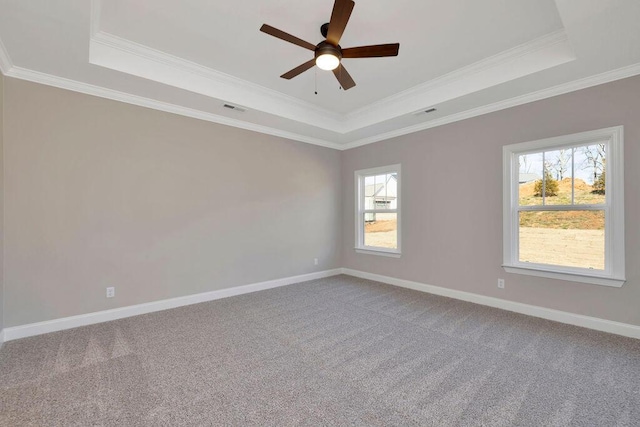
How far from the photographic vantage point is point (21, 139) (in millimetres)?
2906

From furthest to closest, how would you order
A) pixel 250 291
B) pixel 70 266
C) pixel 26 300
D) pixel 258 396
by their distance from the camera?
pixel 250 291, pixel 70 266, pixel 26 300, pixel 258 396

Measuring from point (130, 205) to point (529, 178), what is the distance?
4.98m

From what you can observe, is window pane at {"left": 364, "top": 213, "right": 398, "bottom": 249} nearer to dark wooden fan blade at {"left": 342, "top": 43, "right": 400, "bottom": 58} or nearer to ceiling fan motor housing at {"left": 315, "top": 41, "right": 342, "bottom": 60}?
dark wooden fan blade at {"left": 342, "top": 43, "right": 400, "bottom": 58}

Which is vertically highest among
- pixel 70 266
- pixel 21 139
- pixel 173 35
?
pixel 173 35

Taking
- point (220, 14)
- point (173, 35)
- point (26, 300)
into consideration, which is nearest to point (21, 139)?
point (26, 300)

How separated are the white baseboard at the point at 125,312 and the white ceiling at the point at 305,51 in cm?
252

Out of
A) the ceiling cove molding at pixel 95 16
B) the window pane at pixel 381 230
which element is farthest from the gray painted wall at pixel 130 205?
the window pane at pixel 381 230

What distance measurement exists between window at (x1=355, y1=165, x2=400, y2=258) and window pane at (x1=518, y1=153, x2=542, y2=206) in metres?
1.77

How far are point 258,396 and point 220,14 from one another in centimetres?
310

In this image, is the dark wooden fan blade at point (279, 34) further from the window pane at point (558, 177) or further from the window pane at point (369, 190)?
the window pane at point (369, 190)

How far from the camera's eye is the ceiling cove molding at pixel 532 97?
290 centimetres

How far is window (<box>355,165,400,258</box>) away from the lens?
16.7 feet

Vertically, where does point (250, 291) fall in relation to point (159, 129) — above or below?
below

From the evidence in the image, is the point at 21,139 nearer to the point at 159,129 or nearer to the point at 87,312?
the point at 159,129
